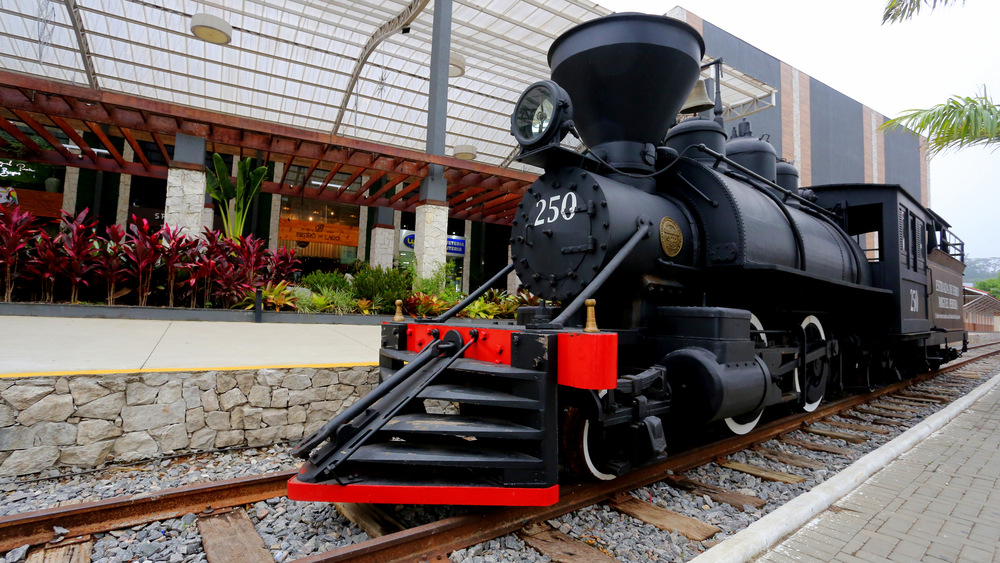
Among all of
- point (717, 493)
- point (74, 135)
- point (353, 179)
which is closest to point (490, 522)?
point (717, 493)

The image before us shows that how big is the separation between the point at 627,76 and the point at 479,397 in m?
2.77

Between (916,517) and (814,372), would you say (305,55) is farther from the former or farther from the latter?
(916,517)

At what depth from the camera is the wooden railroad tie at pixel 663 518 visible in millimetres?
2562

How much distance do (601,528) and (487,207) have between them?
1689 centimetres

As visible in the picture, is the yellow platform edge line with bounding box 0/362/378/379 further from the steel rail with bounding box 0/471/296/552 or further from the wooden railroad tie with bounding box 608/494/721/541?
the wooden railroad tie with bounding box 608/494/721/541

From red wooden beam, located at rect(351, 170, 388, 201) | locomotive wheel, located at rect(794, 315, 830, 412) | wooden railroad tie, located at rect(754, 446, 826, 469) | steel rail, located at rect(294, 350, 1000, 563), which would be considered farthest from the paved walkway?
red wooden beam, located at rect(351, 170, 388, 201)

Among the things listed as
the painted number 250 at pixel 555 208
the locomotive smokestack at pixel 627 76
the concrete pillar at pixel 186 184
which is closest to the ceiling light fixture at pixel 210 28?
the concrete pillar at pixel 186 184

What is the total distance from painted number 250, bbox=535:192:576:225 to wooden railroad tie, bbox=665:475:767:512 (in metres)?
2.00

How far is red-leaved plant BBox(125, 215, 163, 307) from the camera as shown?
6879 millimetres

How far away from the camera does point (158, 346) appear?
15.0 ft

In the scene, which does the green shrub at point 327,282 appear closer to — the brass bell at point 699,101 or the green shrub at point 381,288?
the green shrub at point 381,288

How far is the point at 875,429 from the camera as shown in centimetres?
499

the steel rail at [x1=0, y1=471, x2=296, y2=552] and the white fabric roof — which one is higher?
the white fabric roof

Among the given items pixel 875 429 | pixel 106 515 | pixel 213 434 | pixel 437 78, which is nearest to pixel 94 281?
pixel 213 434
